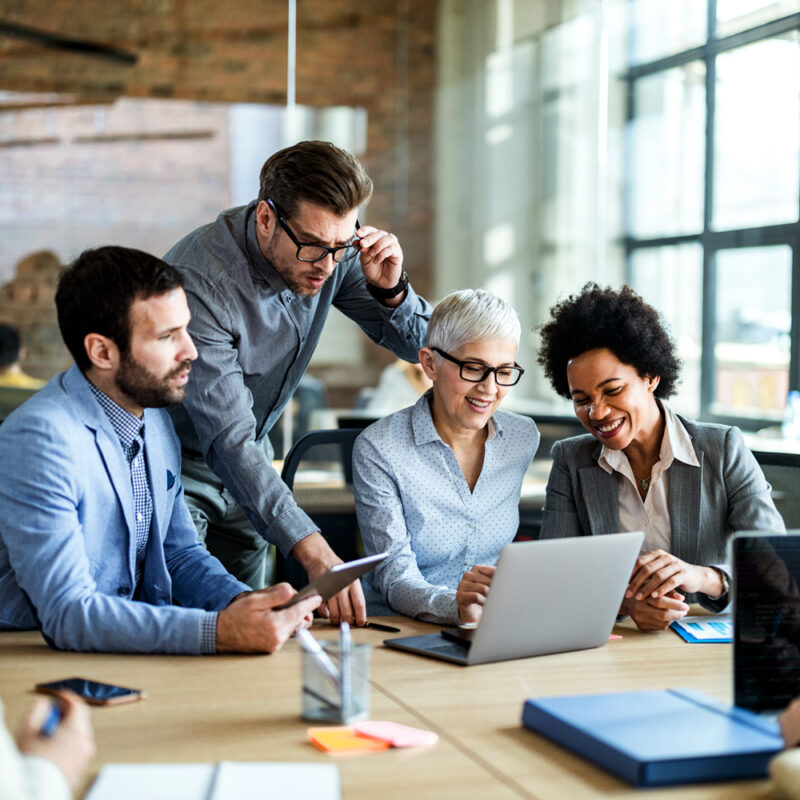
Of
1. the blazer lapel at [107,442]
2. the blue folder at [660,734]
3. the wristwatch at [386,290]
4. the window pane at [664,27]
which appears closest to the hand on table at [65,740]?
the blue folder at [660,734]

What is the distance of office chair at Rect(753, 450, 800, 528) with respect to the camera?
250 centimetres

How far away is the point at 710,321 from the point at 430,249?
1.53 metres

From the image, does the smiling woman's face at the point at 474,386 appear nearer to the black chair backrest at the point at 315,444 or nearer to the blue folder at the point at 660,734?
the black chair backrest at the point at 315,444

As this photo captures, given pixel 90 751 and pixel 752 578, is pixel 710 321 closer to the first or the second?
pixel 752 578

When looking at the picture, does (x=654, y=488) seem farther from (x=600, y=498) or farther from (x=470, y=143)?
(x=470, y=143)

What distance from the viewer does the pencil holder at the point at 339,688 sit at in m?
1.42

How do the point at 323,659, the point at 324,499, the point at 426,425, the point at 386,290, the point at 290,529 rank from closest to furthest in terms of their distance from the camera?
the point at 323,659 < the point at 290,529 < the point at 426,425 < the point at 386,290 < the point at 324,499

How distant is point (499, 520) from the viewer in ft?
7.85

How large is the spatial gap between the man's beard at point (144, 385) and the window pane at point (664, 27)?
447cm

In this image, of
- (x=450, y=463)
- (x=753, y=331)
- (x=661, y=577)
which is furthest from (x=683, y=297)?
(x=661, y=577)

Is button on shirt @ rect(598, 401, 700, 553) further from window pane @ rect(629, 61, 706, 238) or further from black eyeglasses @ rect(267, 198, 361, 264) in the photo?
window pane @ rect(629, 61, 706, 238)

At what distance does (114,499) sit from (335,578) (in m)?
0.51

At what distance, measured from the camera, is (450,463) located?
2377mm

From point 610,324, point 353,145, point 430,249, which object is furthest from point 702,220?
point 610,324
